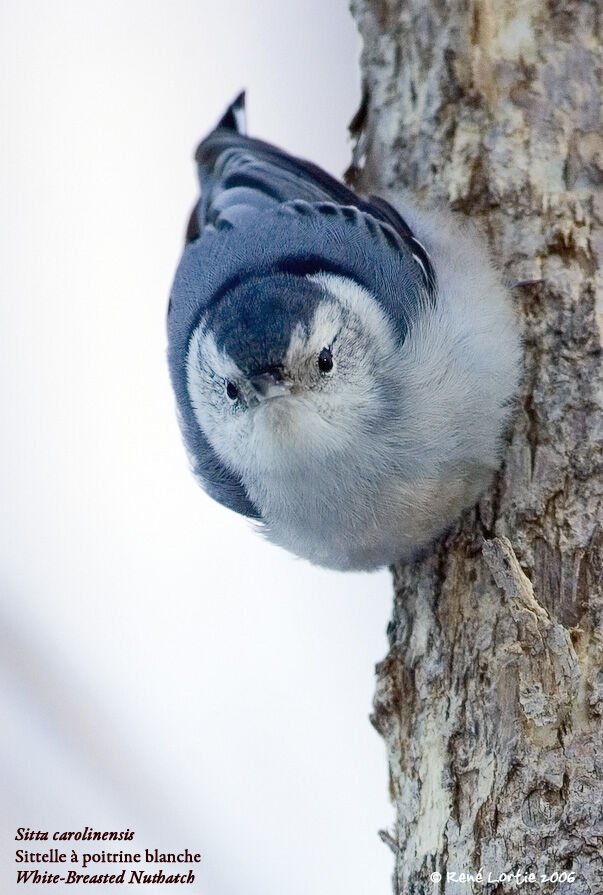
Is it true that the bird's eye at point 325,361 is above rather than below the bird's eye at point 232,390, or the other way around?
above

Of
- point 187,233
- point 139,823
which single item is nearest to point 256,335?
point 187,233

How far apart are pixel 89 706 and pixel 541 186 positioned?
1.19m

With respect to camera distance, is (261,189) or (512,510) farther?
(261,189)

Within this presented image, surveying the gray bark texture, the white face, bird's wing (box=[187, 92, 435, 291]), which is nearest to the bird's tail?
bird's wing (box=[187, 92, 435, 291])

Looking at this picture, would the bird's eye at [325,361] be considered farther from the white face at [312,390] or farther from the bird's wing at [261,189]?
the bird's wing at [261,189]

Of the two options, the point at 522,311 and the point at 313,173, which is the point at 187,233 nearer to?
the point at 313,173

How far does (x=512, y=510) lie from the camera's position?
151 cm

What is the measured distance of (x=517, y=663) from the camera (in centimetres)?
137

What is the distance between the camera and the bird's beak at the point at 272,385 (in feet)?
4.64

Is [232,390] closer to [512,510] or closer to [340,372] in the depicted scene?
[340,372]

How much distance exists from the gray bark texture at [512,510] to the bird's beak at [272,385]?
1.26ft

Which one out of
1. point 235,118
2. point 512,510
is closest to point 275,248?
point 235,118

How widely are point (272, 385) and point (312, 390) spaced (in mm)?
65

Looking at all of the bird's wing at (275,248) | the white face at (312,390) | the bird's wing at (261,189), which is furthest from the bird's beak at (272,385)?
the bird's wing at (261,189)
